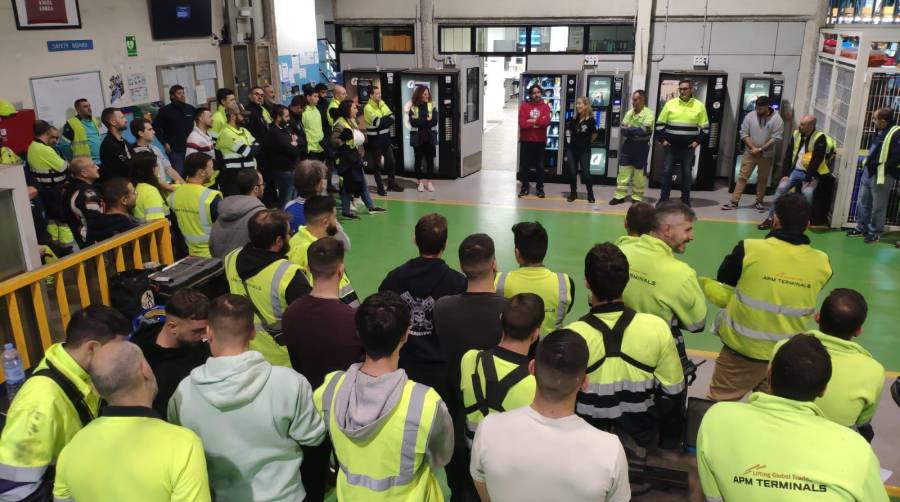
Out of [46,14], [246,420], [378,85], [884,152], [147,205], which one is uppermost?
[46,14]

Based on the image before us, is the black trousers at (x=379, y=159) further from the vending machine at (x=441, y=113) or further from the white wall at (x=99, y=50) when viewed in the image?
the white wall at (x=99, y=50)

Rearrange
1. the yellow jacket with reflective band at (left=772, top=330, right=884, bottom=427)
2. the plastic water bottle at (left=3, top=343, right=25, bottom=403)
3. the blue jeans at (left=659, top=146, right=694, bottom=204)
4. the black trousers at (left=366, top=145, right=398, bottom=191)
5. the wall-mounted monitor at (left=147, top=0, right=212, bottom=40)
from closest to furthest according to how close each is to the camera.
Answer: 1. the yellow jacket with reflective band at (left=772, top=330, right=884, bottom=427)
2. the plastic water bottle at (left=3, top=343, right=25, bottom=403)
3. the blue jeans at (left=659, top=146, right=694, bottom=204)
4. the wall-mounted monitor at (left=147, top=0, right=212, bottom=40)
5. the black trousers at (left=366, top=145, right=398, bottom=191)

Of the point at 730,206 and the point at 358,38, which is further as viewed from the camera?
the point at 358,38

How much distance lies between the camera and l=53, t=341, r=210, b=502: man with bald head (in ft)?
7.30

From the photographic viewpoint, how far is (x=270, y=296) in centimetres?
380

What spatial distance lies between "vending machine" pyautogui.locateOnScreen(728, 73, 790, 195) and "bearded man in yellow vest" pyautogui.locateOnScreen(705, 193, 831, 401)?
276 inches

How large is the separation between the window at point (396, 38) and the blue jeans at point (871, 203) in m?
8.26

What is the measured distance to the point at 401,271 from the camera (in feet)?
12.1

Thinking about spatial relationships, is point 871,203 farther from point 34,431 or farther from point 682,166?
point 34,431

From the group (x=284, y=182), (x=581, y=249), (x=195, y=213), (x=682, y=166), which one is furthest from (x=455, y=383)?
(x=682, y=166)

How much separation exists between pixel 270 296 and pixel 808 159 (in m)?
7.54

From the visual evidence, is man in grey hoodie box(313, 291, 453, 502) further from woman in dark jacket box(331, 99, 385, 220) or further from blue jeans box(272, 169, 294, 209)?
woman in dark jacket box(331, 99, 385, 220)

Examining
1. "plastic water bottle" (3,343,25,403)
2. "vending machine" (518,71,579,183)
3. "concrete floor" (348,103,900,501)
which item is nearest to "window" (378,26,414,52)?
"concrete floor" (348,103,900,501)

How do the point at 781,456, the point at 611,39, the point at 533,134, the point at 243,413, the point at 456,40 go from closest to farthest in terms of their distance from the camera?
A: the point at 781,456 → the point at 243,413 → the point at 533,134 → the point at 611,39 → the point at 456,40
